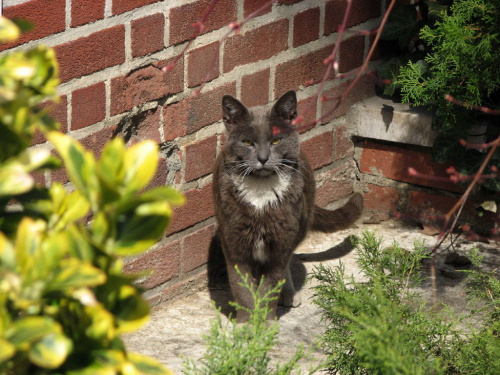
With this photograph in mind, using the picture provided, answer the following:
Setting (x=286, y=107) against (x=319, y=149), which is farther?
(x=319, y=149)

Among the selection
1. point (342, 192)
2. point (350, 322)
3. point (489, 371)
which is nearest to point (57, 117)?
point (350, 322)

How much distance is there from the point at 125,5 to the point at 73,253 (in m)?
1.90

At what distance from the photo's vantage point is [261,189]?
3047 mm

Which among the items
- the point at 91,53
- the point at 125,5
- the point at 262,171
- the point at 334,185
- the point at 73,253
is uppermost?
the point at 73,253

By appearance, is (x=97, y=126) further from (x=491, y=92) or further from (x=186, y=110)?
(x=491, y=92)

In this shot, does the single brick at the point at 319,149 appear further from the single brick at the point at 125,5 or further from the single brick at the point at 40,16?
the single brick at the point at 40,16

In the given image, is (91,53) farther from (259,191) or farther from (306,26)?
(306,26)

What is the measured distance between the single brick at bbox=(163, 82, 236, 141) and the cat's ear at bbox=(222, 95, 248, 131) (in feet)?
0.46

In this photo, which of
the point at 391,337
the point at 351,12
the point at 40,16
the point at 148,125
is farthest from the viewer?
the point at 351,12

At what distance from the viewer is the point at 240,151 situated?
9.98 feet

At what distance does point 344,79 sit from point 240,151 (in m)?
1.11

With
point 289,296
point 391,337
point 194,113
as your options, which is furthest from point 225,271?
point 391,337

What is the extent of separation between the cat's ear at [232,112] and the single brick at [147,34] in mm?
348

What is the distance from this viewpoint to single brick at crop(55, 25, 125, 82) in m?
2.59
